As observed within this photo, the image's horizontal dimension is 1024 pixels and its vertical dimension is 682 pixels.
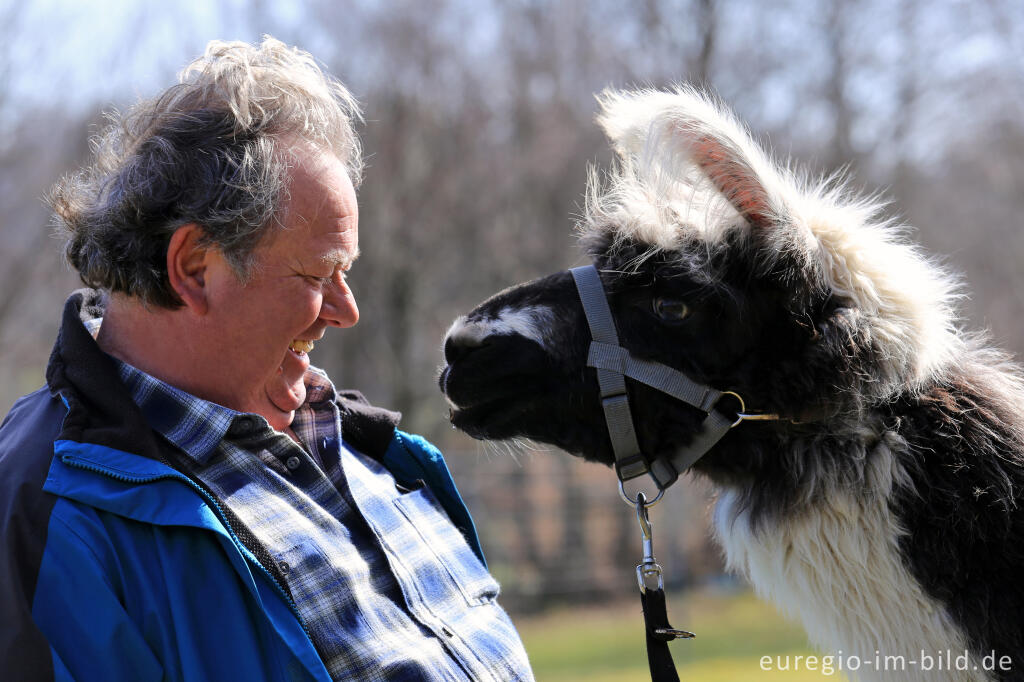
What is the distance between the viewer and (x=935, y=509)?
6.80ft

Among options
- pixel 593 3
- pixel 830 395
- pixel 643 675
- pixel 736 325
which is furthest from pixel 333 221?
pixel 593 3

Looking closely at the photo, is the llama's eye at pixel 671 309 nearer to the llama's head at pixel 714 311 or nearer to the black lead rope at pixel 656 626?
the llama's head at pixel 714 311

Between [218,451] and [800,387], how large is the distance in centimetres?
133

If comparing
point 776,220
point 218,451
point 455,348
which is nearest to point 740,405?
point 776,220

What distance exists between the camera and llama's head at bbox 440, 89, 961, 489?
2.17 metres

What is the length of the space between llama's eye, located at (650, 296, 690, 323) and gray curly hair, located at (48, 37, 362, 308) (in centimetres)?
90

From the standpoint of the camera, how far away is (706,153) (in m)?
2.25

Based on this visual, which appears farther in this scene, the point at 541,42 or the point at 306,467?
the point at 541,42

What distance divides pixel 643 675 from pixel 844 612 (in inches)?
269

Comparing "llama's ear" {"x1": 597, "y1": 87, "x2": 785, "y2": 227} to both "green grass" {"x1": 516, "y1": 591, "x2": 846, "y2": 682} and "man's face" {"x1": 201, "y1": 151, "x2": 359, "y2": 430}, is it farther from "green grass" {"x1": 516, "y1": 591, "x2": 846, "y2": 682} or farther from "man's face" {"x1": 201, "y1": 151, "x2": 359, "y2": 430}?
"green grass" {"x1": 516, "y1": 591, "x2": 846, "y2": 682}

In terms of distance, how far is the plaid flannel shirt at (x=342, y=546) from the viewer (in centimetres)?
192

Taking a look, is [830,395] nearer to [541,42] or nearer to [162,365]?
[162,365]

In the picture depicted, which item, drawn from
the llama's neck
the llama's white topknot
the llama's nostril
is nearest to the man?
the llama's nostril

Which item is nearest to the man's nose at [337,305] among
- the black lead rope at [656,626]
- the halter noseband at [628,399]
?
the halter noseband at [628,399]
